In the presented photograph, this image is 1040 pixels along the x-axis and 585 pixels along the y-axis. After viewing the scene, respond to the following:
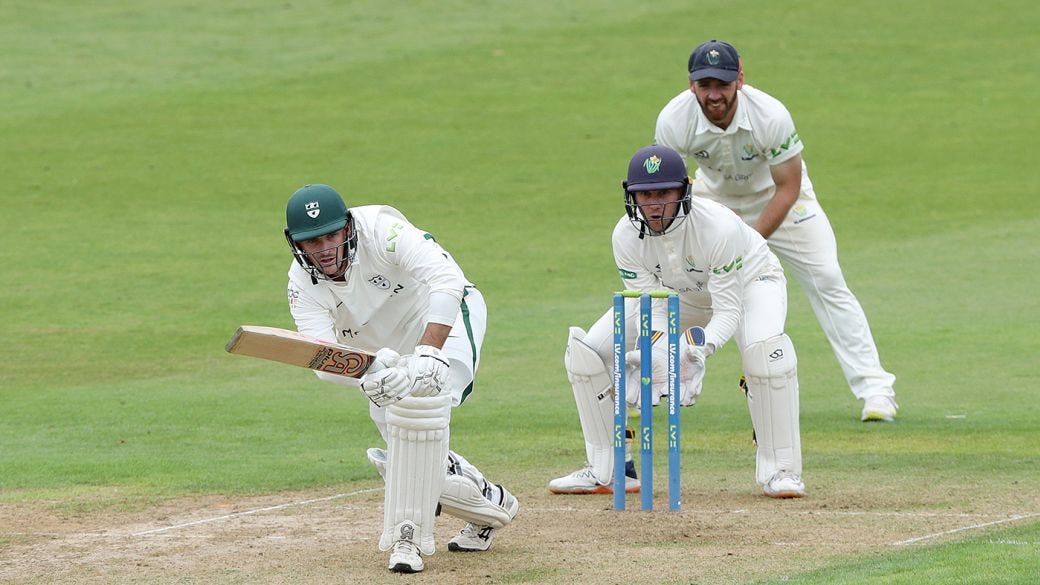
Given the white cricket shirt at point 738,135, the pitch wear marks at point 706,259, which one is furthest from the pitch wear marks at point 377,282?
the white cricket shirt at point 738,135

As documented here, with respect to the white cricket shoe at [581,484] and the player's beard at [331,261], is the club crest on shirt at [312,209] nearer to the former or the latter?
the player's beard at [331,261]

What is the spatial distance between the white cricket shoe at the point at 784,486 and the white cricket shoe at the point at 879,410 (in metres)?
1.86

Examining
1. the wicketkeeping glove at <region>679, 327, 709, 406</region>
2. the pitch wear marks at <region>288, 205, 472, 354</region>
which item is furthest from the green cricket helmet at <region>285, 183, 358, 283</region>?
the wicketkeeping glove at <region>679, 327, 709, 406</region>

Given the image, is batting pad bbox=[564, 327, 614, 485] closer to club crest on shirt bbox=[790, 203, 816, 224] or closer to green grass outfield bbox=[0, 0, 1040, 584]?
green grass outfield bbox=[0, 0, 1040, 584]

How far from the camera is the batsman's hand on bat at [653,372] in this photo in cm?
661

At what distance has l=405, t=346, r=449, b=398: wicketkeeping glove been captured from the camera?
5.57 m

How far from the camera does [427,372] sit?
5.58 metres

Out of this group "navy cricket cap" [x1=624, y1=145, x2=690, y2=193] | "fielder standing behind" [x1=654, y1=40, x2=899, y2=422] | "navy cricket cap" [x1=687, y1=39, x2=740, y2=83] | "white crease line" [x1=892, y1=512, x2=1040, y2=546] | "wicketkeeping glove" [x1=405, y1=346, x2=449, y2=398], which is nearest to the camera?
"wicketkeeping glove" [x1=405, y1=346, x2=449, y2=398]

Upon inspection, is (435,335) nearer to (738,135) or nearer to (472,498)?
(472,498)

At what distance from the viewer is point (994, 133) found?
19297 millimetres

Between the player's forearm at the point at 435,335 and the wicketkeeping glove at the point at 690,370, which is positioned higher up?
the player's forearm at the point at 435,335

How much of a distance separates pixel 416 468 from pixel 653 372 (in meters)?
1.32

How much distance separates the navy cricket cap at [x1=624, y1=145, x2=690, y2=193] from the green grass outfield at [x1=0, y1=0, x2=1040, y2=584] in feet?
4.84

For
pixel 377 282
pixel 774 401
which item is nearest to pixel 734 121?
pixel 774 401
